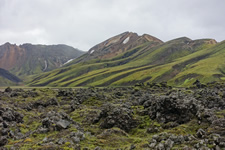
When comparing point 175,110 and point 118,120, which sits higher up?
point 175,110

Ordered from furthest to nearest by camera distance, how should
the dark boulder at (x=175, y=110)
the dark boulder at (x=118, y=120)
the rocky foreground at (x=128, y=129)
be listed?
1. the dark boulder at (x=118, y=120)
2. the dark boulder at (x=175, y=110)
3. the rocky foreground at (x=128, y=129)

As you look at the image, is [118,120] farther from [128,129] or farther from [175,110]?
[175,110]

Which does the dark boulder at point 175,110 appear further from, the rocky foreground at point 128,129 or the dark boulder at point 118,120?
the dark boulder at point 118,120

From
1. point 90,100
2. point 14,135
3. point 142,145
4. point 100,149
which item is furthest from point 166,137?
point 90,100

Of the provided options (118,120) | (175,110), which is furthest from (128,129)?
(175,110)

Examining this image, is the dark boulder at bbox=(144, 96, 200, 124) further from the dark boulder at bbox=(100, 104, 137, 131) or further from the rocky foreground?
the dark boulder at bbox=(100, 104, 137, 131)

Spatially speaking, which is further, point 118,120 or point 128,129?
point 118,120

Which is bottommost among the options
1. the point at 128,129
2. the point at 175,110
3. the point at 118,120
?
the point at 128,129

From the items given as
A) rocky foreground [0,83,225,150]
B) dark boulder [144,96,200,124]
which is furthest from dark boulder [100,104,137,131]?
dark boulder [144,96,200,124]

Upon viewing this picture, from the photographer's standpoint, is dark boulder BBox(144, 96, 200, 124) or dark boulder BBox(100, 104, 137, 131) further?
dark boulder BBox(100, 104, 137, 131)

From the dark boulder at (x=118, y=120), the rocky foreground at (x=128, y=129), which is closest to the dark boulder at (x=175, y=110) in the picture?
the rocky foreground at (x=128, y=129)

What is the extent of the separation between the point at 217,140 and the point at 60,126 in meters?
27.4

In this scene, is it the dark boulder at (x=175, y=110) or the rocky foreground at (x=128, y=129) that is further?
the dark boulder at (x=175, y=110)

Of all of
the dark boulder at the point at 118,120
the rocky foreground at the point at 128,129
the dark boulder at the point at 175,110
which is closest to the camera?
the rocky foreground at the point at 128,129
